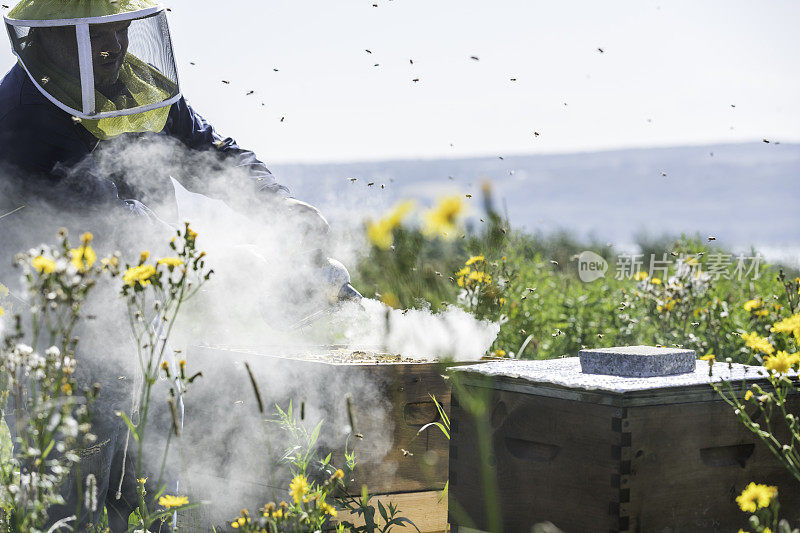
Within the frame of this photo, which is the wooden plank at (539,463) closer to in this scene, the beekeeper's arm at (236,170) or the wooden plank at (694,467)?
the wooden plank at (694,467)

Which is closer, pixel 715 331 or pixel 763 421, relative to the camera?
pixel 763 421

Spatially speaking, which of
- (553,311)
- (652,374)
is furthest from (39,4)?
(553,311)

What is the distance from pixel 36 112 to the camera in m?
2.63

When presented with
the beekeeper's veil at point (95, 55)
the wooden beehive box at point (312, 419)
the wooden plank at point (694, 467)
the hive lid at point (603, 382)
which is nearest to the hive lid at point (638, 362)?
the hive lid at point (603, 382)

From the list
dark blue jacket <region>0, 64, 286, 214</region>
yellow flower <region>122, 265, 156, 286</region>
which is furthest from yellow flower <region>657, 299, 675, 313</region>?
yellow flower <region>122, 265, 156, 286</region>

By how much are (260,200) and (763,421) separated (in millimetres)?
1916

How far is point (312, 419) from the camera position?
2918 mm

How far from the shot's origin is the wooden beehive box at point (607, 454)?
2.10 m

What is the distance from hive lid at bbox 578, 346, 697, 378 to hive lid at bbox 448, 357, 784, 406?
3cm

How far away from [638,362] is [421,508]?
3.88ft

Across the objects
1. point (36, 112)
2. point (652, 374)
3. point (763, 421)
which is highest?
point (36, 112)

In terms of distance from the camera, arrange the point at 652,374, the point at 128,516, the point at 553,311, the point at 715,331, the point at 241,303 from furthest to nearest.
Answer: the point at 553,311
the point at 715,331
the point at 241,303
the point at 128,516
the point at 652,374

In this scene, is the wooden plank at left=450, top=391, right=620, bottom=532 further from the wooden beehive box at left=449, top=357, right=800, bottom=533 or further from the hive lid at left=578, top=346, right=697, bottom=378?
the hive lid at left=578, top=346, right=697, bottom=378

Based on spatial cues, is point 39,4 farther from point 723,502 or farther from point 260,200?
point 723,502
